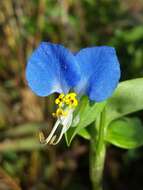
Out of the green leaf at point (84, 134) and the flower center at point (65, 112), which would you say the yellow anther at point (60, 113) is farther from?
the green leaf at point (84, 134)

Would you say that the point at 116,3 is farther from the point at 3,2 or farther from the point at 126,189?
the point at 126,189

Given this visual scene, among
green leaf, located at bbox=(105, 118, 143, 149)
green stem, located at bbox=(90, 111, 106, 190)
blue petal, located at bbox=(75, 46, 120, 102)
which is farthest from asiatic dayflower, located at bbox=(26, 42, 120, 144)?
green leaf, located at bbox=(105, 118, 143, 149)

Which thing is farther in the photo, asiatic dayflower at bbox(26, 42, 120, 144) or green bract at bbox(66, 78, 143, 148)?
green bract at bbox(66, 78, 143, 148)

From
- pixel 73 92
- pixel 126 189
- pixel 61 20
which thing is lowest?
pixel 126 189

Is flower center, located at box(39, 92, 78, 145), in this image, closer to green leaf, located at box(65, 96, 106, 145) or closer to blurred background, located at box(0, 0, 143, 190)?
green leaf, located at box(65, 96, 106, 145)

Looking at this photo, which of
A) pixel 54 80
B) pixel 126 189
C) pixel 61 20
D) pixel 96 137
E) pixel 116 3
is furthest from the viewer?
pixel 116 3

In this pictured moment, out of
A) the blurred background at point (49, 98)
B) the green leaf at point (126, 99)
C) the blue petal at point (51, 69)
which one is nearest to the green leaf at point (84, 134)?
the green leaf at point (126, 99)

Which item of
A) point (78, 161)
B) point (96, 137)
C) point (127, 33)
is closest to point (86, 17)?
point (127, 33)
